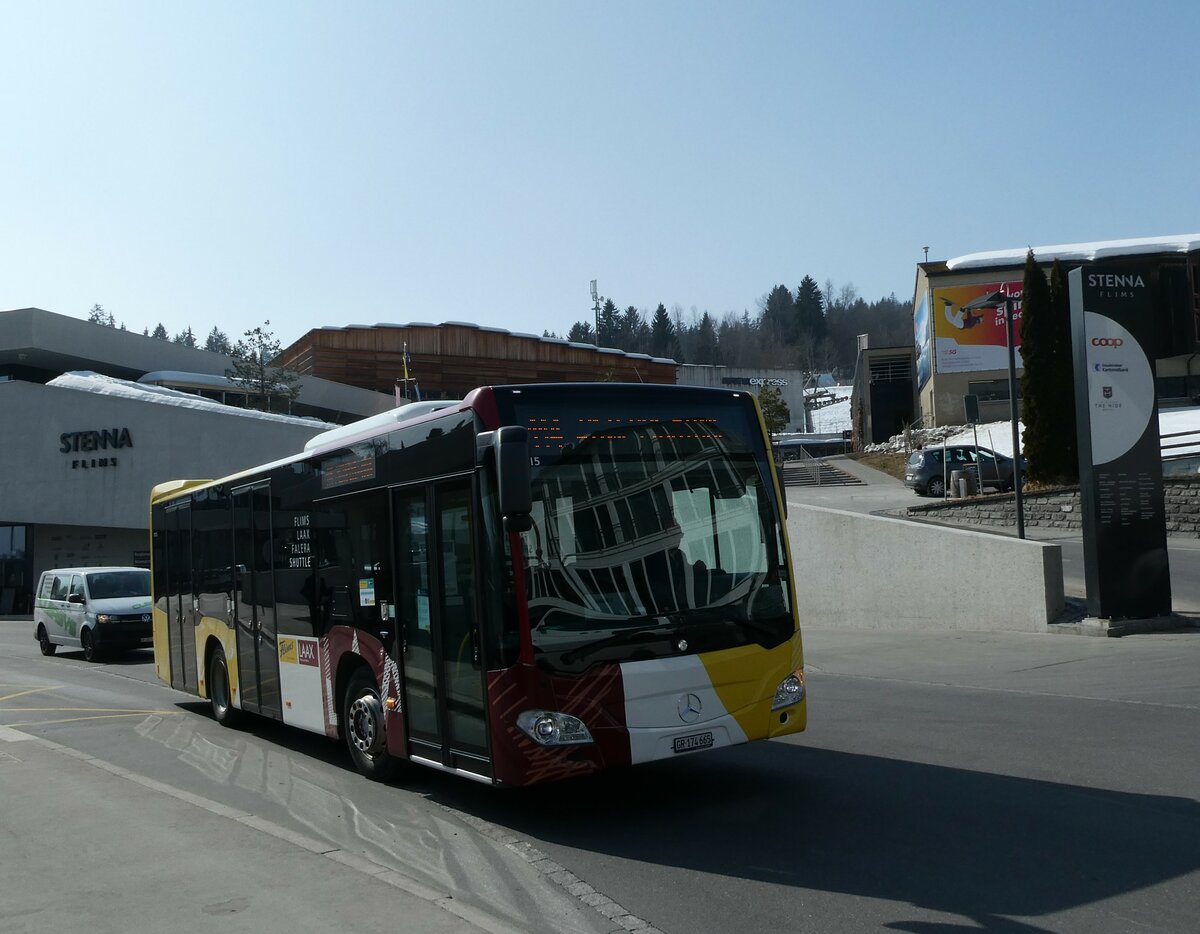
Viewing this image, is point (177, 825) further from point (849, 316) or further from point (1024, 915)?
point (849, 316)

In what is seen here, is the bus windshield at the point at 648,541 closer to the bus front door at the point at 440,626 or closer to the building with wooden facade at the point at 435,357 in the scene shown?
the bus front door at the point at 440,626

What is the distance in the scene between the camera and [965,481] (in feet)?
112

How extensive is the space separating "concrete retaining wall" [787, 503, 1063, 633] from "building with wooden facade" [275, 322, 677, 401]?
41.5 m

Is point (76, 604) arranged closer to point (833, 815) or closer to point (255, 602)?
point (255, 602)

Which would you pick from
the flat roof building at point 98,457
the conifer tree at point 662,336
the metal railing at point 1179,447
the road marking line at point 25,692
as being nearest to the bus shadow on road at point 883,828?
the road marking line at point 25,692

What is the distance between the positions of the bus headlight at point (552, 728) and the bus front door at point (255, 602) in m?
4.74

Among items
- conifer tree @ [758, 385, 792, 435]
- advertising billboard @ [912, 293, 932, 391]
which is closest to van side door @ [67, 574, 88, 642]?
advertising billboard @ [912, 293, 932, 391]

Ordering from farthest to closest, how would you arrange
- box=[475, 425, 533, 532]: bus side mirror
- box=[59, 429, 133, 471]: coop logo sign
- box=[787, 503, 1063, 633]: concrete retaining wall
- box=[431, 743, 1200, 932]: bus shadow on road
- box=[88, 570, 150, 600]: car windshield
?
box=[59, 429, 133, 471]: coop logo sign < box=[88, 570, 150, 600]: car windshield < box=[787, 503, 1063, 633]: concrete retaining wall < box=[475, 425, 533, 532]: bus side mirror < box=[431, 743, 1200, 932]: bus shadow on road

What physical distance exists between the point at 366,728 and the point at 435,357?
184ft

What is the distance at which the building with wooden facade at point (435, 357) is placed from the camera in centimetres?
6406

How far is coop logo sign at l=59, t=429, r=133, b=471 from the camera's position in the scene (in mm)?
47281

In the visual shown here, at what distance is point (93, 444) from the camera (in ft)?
157

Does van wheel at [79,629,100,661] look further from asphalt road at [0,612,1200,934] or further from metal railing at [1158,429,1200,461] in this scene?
metal railing at [1158,429,1200,461]

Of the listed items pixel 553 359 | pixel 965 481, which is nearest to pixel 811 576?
pixel 965 481
